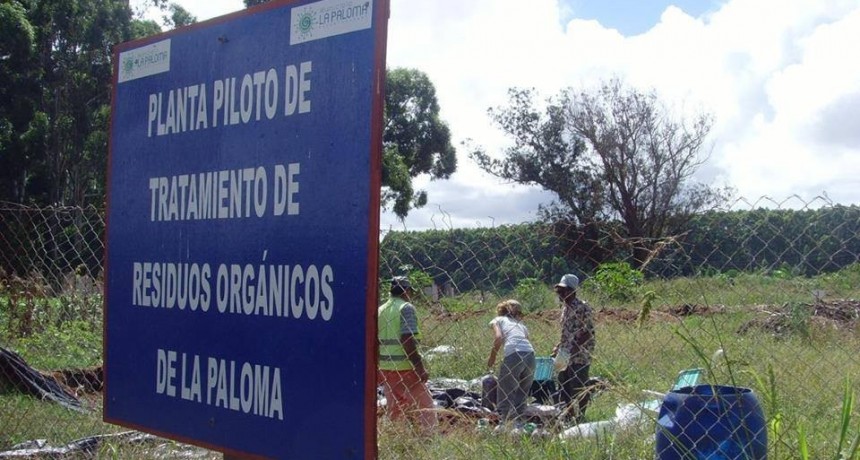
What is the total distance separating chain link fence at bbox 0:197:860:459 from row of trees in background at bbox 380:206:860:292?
0.01 meters

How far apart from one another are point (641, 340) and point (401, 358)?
1719 mm

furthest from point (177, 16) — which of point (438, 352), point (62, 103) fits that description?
point (438, 352)

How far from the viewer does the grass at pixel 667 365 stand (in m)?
3.34

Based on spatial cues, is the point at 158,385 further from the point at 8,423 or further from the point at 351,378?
the point at 8,423

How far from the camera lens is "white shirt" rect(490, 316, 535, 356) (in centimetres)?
709

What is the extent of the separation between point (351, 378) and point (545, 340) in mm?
6710

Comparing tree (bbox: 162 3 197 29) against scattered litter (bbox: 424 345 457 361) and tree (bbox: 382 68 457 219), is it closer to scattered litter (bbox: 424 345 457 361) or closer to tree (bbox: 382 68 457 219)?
tree (bbox: 382 68 457 219)

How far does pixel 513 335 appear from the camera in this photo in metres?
7.17

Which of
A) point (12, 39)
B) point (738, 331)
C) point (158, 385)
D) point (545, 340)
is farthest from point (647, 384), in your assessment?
point (12, 39)

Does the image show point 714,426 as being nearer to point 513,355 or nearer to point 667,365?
point 667,365

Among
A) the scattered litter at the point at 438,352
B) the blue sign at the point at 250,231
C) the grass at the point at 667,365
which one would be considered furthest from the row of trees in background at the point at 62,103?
the blue sign at the point at 250,231

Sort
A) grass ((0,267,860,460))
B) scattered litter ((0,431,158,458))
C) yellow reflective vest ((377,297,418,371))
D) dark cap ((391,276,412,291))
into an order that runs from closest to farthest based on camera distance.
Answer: grass ((0,267,860,460)) < scattered litter ((0,431,158,458)) < dark cap ((391,276,412,291)) < yellow reflective vest ((377,297,418,371))

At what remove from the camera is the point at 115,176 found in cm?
339

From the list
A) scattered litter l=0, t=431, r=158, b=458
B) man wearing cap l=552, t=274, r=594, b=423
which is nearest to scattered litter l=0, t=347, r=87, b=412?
scattered litter l=0, t=431, r=158, b=458
